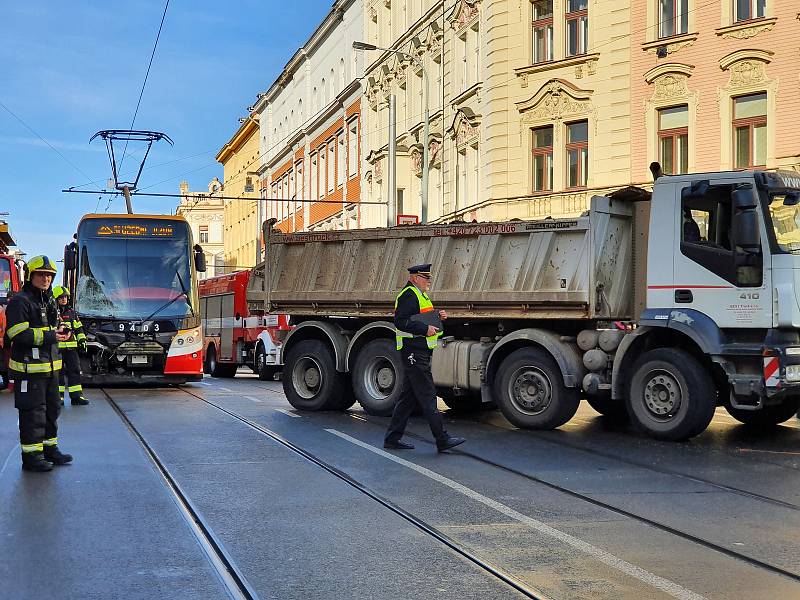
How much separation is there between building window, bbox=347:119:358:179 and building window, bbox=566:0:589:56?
2015cm

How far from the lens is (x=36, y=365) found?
9.71 metres

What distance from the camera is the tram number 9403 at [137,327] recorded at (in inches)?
810

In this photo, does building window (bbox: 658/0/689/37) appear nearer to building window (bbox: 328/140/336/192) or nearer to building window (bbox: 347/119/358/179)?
building window (bbox: 347/119/358/179)

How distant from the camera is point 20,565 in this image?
6117mm

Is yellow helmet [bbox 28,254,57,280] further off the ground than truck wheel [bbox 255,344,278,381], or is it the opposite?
yellow helmet [bbox 28,254,57,280]

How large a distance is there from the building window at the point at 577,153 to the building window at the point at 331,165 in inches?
980

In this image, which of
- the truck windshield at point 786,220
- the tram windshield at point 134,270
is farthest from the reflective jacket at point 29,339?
the tram windshield at point 134,270

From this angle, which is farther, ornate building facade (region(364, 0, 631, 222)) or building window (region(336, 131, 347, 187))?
Answer: building window (region(336, 131, 347, 187))

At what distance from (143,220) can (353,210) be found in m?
27.8

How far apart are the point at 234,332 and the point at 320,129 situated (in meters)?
28.1

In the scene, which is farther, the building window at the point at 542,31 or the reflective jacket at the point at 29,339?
the building window at the point at 542,31

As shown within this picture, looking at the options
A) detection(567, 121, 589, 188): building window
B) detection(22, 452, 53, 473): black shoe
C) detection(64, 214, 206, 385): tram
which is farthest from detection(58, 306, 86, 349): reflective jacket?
detection(567, 121, 589, 188): building window

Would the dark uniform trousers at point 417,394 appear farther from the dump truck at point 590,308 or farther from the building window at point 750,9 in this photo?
the building window at point 750,9

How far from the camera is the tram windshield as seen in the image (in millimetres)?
20906
